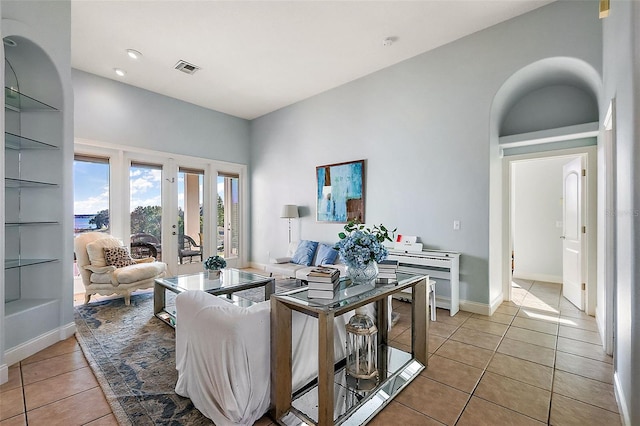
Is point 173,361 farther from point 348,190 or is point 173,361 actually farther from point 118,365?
point 348,190

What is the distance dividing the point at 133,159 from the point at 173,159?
65 centimetres

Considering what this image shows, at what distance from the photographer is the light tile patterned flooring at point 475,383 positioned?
1753 mm

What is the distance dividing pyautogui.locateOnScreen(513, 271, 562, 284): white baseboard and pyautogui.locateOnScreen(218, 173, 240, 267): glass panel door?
18.5ft

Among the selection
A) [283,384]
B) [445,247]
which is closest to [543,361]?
[445,247]

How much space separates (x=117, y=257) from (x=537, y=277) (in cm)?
681

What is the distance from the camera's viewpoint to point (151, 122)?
5035 mm

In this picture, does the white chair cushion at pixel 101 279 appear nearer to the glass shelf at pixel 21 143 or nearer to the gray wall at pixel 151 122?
the glass shelf at pixel 21 143

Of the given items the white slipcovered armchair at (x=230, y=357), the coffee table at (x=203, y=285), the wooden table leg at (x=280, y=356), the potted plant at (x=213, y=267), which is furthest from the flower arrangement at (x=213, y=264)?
the wooden table leg at (x=280, y=356)

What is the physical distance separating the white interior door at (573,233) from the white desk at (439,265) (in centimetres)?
154

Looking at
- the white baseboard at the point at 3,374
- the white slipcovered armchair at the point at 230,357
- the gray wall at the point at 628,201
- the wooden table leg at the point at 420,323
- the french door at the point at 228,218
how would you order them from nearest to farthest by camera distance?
the gray wall at the point at 628,201
the white slipcovered armchair at the point at 230,357
the white baseboard at the point at 3,374
the wooden table leg at the point at 420,323
the french door at the point at 228,218

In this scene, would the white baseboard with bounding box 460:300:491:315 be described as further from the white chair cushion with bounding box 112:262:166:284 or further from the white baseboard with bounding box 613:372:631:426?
the white chair cushion with bounding box 112:262:166:284

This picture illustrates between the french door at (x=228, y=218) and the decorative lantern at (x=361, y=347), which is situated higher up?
the french door at (x=228, y=218)

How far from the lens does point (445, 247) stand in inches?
148

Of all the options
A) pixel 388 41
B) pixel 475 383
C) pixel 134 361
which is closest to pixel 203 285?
pixel 134 361
